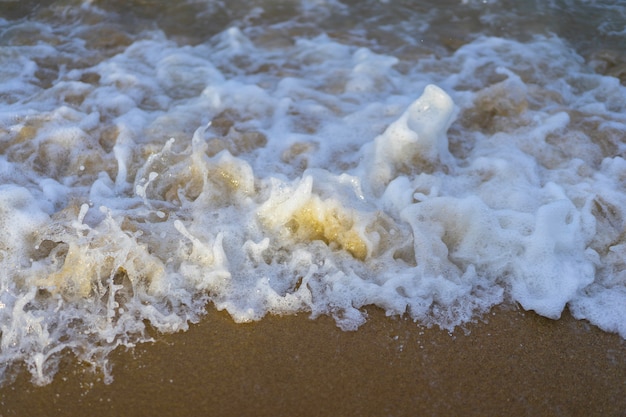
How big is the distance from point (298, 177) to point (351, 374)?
1195mm

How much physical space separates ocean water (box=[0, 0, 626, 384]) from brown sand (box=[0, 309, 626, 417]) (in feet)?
0.23

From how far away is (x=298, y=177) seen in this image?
9.99 ft

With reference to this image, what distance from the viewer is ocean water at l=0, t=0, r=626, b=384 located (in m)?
2.40

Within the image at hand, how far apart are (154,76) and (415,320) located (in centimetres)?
272

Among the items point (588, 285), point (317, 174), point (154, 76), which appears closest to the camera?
point (588, 285)

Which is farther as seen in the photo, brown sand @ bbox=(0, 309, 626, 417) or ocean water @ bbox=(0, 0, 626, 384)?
ocean water @ bbox=(0, 0, 626, 384)

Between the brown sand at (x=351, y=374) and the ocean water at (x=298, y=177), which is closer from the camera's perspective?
the brown sand at (x=351, y=374)

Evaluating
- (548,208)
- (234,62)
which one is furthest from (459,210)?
(234,62)

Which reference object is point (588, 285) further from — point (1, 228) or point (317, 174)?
point (1, 228)

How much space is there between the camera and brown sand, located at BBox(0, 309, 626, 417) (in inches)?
80.9

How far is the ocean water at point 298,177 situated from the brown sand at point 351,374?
71 millimetres

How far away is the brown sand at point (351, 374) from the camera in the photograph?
6.74 feet

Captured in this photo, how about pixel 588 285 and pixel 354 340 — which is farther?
pixel 588 285

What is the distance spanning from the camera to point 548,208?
2.73 meters
